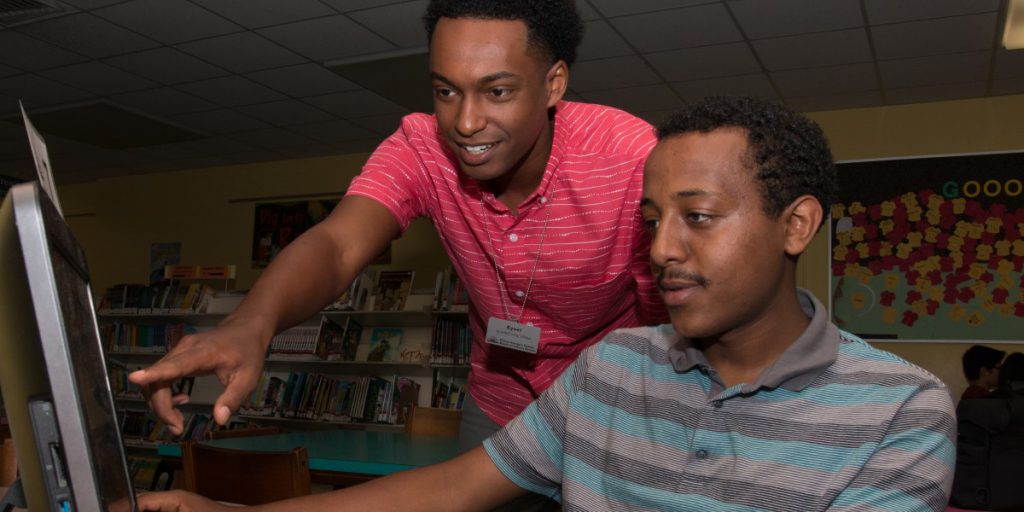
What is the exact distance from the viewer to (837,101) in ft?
19.3

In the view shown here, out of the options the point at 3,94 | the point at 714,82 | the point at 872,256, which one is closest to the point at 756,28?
the point at 714,82

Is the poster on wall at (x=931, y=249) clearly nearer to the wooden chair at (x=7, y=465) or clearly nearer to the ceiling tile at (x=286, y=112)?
the ceiling tile at (x=286, y=112)

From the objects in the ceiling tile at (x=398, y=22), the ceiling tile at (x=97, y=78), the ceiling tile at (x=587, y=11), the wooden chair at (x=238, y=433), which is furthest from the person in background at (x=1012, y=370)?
the ceiling tile at (x=97, y=78)

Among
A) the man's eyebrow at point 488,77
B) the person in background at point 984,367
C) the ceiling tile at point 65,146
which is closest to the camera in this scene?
the man's eyebrow at point 488,77

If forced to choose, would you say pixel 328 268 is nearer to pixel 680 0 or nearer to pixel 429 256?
pixel 680 0

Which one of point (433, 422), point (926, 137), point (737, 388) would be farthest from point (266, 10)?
point (926, 137)

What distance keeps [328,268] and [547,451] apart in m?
0.42

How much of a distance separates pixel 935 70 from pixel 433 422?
3.53 metres

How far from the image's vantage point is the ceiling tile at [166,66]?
5254 millimetres

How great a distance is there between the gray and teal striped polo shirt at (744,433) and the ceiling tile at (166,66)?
180 inches

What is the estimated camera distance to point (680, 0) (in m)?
4.28

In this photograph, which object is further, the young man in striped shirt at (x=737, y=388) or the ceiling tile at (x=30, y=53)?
the ceiling tile at (x=30, y=53)

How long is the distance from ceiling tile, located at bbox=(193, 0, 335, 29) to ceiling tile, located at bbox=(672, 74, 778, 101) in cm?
227

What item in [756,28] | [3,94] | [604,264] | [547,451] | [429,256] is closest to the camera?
[547,451]
